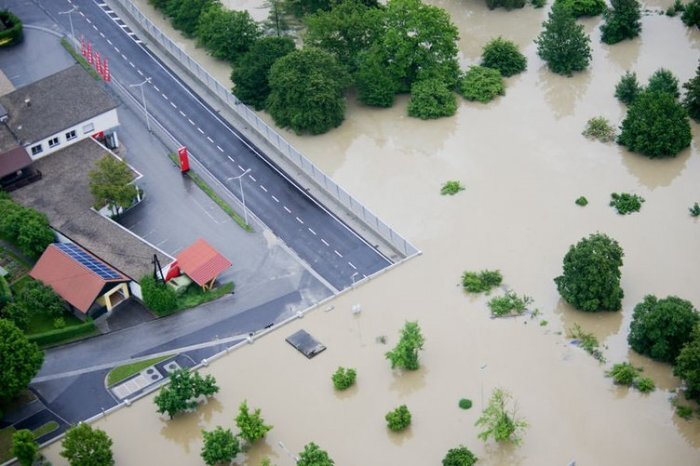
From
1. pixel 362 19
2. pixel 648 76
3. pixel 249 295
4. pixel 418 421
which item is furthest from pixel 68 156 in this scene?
pixel 648 76

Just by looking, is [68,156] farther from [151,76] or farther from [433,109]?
[433,109]

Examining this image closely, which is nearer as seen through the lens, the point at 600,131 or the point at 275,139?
the point at 600,131

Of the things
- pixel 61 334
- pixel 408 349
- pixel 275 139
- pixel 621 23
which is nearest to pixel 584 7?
pixel 621 23

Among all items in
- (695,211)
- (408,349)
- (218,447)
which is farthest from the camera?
(695,211)

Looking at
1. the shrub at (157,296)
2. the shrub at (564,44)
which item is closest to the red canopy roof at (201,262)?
the shrub at (157,296)

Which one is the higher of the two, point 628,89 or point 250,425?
point 628,89

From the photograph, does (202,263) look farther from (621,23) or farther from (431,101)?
(621,23)

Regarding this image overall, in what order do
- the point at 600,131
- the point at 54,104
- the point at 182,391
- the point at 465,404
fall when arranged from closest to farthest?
the point at 182,391, the point at 465,404, the point at 600,131, the point at 54,104
